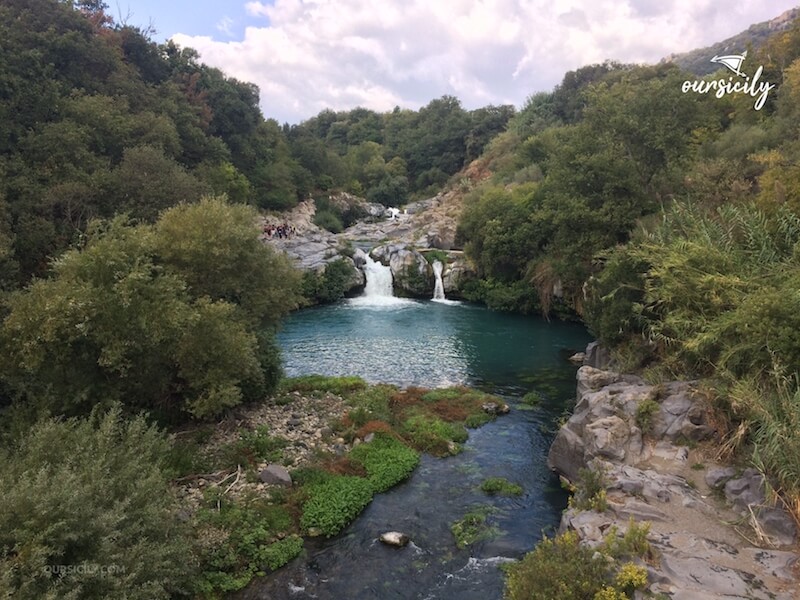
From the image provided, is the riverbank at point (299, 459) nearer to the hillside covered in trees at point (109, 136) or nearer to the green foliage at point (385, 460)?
the green foliage at point (385, 460)

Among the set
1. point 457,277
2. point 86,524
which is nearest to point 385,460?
point 86,524

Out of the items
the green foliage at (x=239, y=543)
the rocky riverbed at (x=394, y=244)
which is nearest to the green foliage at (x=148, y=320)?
the green foliage at (x=239, y=543)

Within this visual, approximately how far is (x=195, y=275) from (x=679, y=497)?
1360cm

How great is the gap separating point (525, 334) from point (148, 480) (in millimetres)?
24836

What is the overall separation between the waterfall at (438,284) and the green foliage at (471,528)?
28520mm

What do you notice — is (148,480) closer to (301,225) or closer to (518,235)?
(518,235)

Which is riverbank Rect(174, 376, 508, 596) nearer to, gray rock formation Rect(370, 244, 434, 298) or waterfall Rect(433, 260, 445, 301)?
waterfall Rect(433, 260, 445, 301)

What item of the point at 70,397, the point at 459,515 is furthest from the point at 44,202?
the point at 459,515

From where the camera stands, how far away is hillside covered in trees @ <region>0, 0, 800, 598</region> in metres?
9.19

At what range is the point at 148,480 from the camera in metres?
9.16

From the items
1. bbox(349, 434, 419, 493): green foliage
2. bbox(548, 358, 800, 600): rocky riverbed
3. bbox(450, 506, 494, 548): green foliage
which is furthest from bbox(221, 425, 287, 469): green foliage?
bbox(548, 358, 800, 600): rocky riverbed

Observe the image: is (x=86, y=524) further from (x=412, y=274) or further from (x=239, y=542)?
Result: (x=412, y=274)

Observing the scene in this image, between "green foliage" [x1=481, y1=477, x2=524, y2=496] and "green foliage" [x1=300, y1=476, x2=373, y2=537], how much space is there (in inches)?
122

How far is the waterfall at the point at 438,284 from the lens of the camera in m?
41.0
